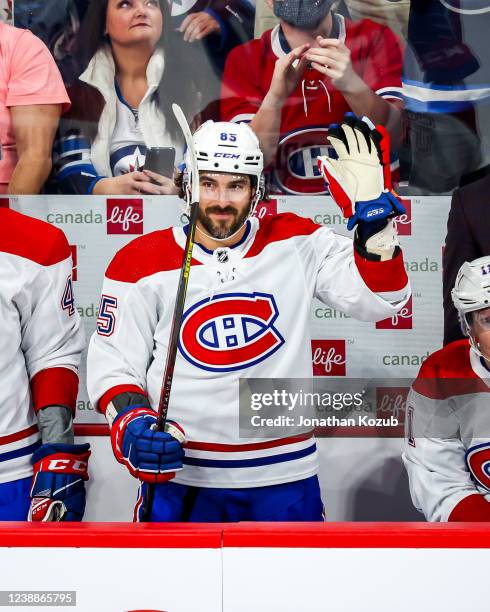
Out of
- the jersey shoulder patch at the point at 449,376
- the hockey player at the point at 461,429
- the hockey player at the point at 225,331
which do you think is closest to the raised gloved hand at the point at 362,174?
the hockey player at the point at 225,331

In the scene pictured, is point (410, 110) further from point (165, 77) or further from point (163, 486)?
point (163, 486)

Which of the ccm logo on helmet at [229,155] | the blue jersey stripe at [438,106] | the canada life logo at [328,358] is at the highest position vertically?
the blue jersey stripe at [438,106]

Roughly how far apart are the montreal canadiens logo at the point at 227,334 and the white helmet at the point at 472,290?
492 mm

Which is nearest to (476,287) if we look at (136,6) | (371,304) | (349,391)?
(371,304)

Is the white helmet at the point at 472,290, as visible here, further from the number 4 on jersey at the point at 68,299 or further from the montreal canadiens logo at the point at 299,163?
the number 4 on jersey at the point at 68,299

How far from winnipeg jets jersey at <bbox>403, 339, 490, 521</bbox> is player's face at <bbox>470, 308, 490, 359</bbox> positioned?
6cm

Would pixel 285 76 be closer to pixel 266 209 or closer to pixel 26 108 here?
pixel 266 209

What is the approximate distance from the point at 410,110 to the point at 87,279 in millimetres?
1069

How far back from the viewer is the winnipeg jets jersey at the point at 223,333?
7.39 ft

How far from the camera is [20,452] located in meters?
2.29

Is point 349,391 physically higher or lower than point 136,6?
lower

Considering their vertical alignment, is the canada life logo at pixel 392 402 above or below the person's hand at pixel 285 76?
below

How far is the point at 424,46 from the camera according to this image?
2.71m

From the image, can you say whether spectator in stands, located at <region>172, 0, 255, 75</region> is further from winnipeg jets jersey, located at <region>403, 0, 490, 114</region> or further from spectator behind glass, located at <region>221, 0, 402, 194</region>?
winnipeg jets jersey, located at <region>403, 0, 490, 114</region>
